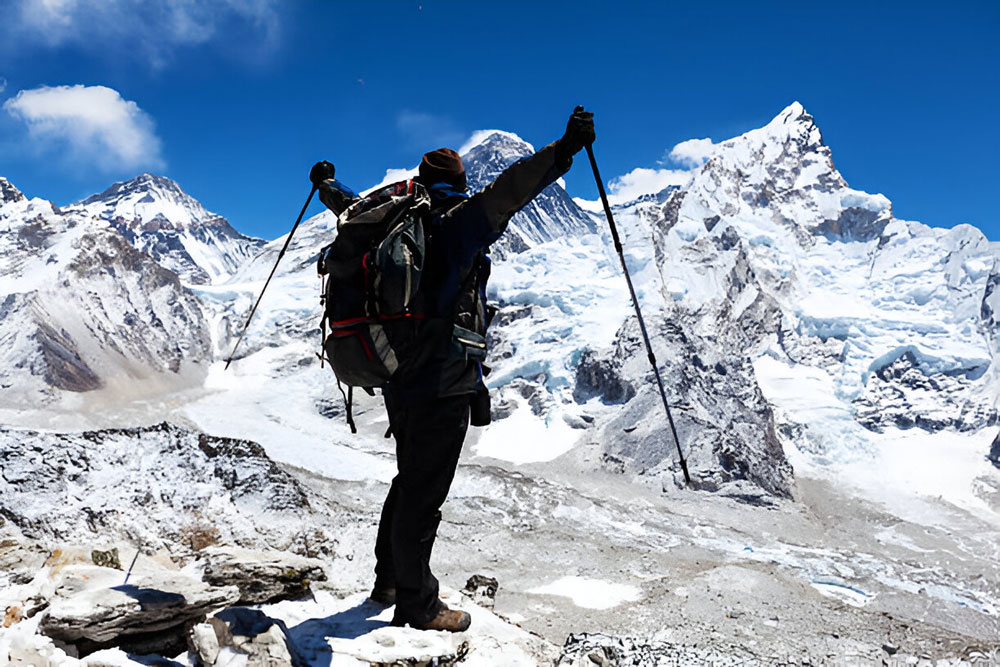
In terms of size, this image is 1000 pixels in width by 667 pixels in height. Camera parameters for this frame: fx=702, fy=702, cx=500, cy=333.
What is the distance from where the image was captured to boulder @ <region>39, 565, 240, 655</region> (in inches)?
127

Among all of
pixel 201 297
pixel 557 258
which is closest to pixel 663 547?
pixel 557 258

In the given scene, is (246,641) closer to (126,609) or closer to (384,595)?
(126,609)

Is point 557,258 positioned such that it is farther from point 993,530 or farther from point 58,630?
point 58,630

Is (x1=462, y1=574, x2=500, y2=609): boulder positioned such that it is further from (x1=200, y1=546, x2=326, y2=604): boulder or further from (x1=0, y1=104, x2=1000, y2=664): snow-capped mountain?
(x1=200, y1=546, x2=326, y2=604): boulder

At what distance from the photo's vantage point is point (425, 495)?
12.1 ft

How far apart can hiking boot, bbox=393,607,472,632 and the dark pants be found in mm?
29

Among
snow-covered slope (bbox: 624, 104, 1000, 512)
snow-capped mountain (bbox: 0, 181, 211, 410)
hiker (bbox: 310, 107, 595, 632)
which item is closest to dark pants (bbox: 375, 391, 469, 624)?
hiker (bbox: 310, 107, 595, 632)

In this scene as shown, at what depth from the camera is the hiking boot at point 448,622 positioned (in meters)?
3.84

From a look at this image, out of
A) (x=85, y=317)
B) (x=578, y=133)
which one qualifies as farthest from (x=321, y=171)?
(x=85, y=317)

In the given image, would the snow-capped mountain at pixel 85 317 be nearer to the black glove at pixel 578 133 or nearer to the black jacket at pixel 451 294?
the black jacket at pixel 451 294

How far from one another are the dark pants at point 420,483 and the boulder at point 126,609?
0.96 m

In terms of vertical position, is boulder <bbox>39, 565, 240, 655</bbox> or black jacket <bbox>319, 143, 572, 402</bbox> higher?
black jacket <bbox>319, 143, 572, 402</bbox>

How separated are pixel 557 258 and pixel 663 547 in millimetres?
55297

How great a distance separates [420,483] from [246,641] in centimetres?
108
